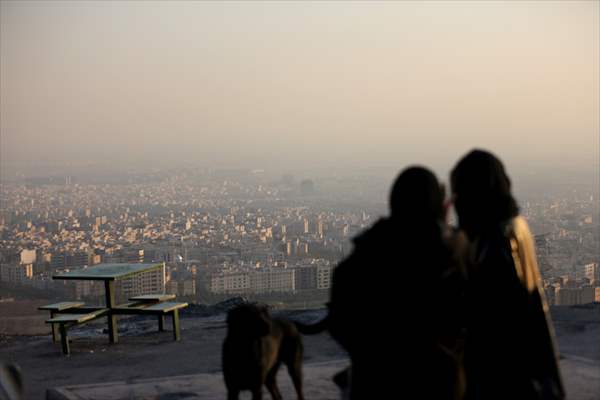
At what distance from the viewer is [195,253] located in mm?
44125

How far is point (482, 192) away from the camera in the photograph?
14.7 feet

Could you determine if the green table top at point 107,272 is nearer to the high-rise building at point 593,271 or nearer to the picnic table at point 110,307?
the picnic table at point 110,307

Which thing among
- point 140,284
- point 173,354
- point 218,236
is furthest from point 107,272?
point 218,236

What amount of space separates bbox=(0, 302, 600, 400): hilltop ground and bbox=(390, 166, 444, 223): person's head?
11.4 feet

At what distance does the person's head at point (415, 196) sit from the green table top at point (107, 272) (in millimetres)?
8154

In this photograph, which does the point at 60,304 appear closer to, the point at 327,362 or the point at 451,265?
the point at 327,362

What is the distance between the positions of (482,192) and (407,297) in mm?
895

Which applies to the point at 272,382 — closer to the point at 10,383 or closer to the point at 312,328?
the point at 312,328

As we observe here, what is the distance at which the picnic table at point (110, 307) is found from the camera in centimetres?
1144

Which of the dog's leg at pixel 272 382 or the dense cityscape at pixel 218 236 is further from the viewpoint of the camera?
the dense cityscape at pixel 218 236

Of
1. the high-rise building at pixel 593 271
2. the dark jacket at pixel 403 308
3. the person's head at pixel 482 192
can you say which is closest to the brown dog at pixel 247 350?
the dark jacket at pixel 403 308

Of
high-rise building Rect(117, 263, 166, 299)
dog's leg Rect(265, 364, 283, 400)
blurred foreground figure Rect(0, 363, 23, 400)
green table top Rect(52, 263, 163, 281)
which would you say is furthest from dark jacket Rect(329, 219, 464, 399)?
high-rise building Rect(117, 263, 166, 299)

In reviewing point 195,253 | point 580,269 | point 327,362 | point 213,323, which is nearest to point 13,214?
point 195,253

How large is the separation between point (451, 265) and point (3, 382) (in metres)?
3.90
